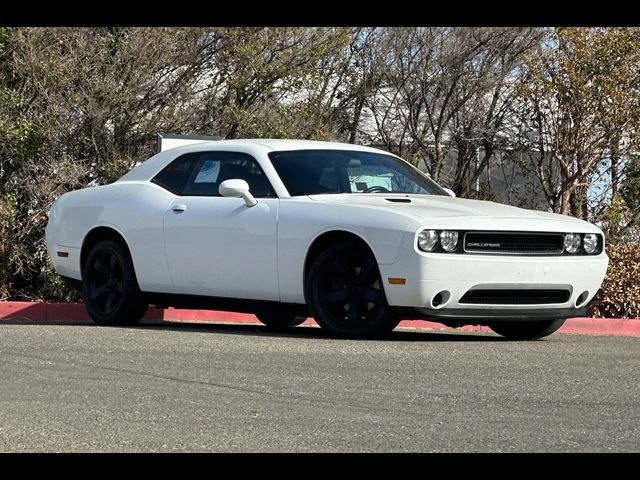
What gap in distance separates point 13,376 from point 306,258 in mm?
3006

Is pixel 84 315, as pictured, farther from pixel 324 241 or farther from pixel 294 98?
pixel 294 98

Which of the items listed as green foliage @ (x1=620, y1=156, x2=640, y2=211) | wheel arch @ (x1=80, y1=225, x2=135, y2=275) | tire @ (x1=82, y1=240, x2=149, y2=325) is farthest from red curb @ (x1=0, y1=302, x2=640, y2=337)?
green foliage @ (x1=620, y1=156, x2=640, y2=211)

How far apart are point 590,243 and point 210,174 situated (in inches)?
124

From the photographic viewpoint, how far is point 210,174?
1138cm

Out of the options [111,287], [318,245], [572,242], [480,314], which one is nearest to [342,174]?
[318,245]

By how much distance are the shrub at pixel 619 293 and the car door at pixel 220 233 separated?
201 inches

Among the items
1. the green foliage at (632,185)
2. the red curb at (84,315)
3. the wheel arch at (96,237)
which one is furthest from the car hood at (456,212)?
the green foliage at (632,185)

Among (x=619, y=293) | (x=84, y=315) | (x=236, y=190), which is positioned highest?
(x=236, y=190)

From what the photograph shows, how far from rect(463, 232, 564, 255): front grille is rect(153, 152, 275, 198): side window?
5.81ft

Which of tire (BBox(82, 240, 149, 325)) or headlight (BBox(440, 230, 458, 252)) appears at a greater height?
headlight (BBox(440, 230, 458, 252))

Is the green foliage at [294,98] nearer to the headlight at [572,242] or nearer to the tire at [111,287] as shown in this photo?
the tire at [111,287]

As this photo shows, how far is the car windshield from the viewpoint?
1086cm

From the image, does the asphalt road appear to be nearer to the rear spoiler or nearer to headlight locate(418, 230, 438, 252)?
headlight locate(418, 230, 438, 252)
